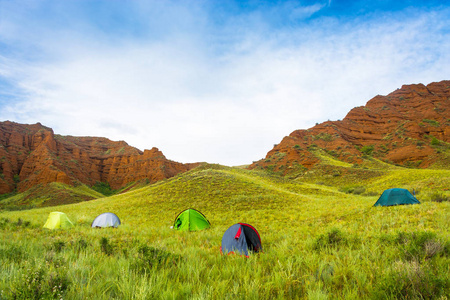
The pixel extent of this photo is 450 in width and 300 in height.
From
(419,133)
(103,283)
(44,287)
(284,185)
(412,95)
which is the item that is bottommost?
(284,185)

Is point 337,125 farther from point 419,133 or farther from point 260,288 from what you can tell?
point 260,288

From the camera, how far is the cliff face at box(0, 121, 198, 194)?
295 ft

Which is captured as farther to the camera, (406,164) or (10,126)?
(10,126)

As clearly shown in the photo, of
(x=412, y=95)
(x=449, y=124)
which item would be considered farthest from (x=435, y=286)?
(x=412, y=95)

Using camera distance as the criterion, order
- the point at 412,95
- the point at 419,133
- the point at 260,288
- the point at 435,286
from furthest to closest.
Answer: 1. the point at 412,95
2. the point at 419,133
3. the point at 260,288
4. the point at 435,286

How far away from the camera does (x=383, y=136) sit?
236 ft

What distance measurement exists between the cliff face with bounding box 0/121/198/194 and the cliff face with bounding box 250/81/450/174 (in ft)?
270

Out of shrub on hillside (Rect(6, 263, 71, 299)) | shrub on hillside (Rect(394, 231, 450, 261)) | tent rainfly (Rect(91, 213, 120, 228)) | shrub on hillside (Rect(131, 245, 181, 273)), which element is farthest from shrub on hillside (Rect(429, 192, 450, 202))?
tent rainfly (Rect(91, 213, 120, 228))

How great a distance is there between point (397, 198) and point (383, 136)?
245 feet

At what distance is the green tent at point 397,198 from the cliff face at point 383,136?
128 ft

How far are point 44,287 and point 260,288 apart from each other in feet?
8.52

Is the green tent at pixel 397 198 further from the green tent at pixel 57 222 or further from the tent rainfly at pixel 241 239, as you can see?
the green tent at pixel 57 222

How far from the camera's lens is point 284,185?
3653 centimetres

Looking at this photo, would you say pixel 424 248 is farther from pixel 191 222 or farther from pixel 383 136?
pixel 383 136
